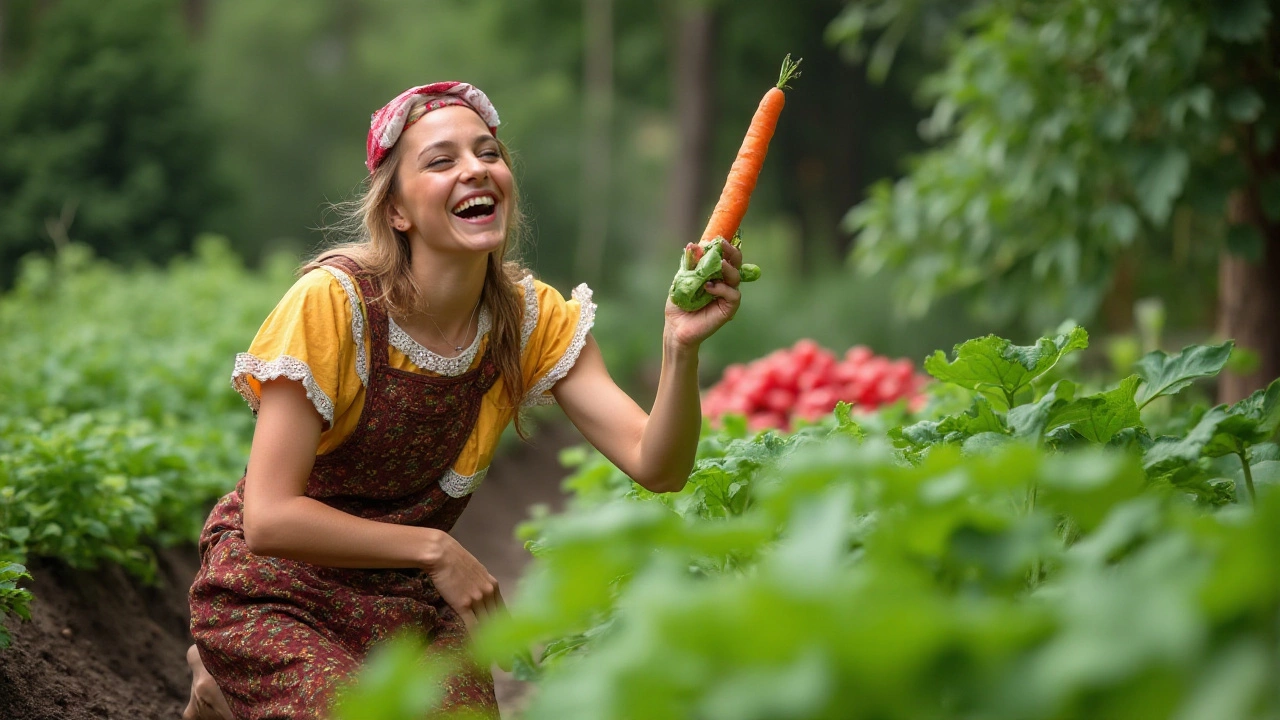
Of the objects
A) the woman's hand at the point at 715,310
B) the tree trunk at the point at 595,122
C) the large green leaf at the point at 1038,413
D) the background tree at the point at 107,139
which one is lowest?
the large green leaf at the point at 1038,413

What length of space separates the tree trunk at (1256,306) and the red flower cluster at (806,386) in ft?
3.76

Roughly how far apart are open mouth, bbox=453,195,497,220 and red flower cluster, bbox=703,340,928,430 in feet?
7.93

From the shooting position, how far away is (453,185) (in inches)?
87.9

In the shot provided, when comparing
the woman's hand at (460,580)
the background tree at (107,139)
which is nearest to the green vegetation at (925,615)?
the woman's hand at (460,580)

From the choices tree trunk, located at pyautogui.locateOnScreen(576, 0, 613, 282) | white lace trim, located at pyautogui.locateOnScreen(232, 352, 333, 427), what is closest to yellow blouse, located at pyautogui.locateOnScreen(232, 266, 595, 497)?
white lace trim, located at pyautogui.locateOnScreen(232, 352, 333, 427)

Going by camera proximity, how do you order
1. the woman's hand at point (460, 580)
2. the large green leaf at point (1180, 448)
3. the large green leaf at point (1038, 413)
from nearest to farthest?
1. the large green leaf at point (1180, 448)
2. the large green leaf at point (1038, 413)
3. the woman's hand at point (460, 580)

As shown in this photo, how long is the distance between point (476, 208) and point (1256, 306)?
121 inches

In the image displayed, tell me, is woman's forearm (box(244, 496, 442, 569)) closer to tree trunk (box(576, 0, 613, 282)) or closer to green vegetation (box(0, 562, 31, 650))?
green vegetation (box(0, 562, 31, 650))

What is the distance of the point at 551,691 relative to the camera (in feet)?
3.11

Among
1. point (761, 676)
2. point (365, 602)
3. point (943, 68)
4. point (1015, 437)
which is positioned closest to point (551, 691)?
point (761, 676)

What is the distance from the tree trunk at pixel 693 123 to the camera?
13023mm

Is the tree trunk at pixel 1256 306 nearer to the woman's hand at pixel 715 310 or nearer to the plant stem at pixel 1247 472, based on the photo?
the plant stem at pixel 1247 472

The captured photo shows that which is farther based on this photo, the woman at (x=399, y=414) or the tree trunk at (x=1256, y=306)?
the tree trunk at (x=1256, y=306)

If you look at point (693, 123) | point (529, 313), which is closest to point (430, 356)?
point (529, 313)
